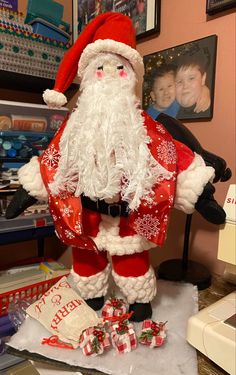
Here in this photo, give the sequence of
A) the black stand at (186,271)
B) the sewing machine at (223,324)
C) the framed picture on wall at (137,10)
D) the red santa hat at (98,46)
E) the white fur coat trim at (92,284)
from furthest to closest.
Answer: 1. the framed picture on wall at (137,10)
2. the black stand at (186,271)
3. the white fur coat trim at (92,284)
4. the red santa hat at (98,46)
5. the sewing machine at (223,324)

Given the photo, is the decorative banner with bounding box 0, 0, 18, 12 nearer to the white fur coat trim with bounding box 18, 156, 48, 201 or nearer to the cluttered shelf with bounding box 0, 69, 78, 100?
the cluttered shelf with bounding box 0, 69, 78, 100

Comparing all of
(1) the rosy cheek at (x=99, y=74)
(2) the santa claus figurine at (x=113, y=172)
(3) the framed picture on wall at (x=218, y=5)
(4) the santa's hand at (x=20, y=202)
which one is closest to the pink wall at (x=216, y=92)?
(3) the framed picture on wall at (x=218, y=5)

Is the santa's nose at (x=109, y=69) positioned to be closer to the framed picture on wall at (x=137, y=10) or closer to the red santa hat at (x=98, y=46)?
the red santa hat at (x=98, y=46)

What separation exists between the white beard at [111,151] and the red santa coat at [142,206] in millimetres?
18

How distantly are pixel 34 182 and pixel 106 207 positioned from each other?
0.16 m

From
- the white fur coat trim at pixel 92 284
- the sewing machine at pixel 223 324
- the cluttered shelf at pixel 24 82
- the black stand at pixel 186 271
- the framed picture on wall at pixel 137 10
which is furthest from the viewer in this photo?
the cluttered shelf at pixel 24 82

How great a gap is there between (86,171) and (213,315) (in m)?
0.34

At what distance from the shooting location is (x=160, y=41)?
0.94 metres

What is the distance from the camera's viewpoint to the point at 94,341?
0.55 meters

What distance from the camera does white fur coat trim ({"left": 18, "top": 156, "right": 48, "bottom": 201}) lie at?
2.03 feet

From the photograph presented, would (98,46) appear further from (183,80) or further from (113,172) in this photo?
(183,80)

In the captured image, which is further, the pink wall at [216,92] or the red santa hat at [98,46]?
the pink wall at [216,92]

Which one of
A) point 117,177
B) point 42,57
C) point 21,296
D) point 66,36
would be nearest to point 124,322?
point 117,177

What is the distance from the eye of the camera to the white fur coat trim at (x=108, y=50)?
568 millimetres
